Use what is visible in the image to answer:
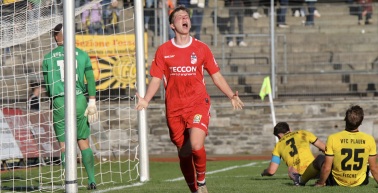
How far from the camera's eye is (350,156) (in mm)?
12133

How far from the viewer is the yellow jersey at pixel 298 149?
13.9 metres

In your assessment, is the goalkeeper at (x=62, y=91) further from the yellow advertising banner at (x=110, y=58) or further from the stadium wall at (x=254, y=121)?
the stadium wall at (x=254, y=121)

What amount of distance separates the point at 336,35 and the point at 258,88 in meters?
2.77

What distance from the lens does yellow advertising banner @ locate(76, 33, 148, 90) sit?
923 inches

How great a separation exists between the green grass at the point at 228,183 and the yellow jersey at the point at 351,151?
11.3 inches

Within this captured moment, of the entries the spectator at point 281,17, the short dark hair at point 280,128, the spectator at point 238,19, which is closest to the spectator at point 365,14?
the spectator at point 281,17

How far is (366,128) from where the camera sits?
82.0 ft

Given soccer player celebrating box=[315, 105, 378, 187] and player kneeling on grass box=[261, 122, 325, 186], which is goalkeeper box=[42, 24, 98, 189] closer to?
player kneeling on grass box=[261, 122, 325, 186]

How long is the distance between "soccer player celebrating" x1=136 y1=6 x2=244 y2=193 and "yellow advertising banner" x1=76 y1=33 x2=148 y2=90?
12349 millimetres

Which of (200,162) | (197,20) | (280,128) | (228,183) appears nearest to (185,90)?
(200,162)

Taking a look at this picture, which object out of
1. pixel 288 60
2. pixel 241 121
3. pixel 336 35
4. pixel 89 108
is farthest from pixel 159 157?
pixel 89 108

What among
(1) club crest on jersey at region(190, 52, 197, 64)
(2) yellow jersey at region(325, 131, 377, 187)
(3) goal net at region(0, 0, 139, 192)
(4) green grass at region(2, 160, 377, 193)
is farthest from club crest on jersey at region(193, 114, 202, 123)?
(3) goal net at region(0, 0, 139, 192)

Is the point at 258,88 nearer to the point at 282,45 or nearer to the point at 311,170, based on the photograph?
the point at 282,45

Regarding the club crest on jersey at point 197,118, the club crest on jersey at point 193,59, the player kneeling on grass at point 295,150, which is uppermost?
the club crest on jersey at point 193,59
